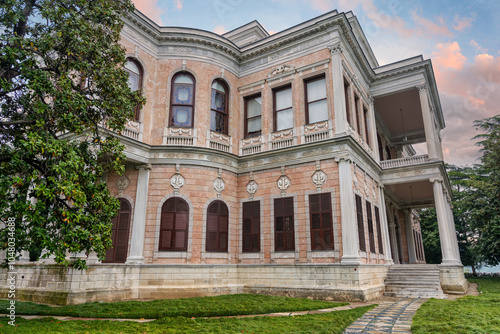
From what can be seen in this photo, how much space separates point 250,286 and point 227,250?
192 centimetres

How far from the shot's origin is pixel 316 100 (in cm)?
1678

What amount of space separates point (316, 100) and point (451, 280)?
11.0 metres

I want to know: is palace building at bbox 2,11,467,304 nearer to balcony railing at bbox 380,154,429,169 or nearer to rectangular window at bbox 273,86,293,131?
rectangular window at bbox 273,86,293,131

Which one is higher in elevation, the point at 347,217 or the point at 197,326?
the point at 347,217

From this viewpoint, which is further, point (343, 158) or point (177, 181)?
point (177, 181)

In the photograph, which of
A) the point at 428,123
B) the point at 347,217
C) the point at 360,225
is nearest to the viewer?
the point at 347,217

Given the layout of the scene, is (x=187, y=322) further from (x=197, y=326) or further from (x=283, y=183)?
(x=283, y=183)

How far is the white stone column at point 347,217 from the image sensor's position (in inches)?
544

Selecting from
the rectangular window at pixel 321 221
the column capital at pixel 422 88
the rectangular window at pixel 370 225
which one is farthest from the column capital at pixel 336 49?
the rectangular window at pixel 370 225

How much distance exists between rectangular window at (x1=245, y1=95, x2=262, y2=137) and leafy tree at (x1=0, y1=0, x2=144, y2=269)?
9264 millimetres

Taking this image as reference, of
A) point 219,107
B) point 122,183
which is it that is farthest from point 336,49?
point 122,183

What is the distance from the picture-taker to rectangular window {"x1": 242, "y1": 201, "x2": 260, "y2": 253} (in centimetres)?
1633

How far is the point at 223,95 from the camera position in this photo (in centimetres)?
1845

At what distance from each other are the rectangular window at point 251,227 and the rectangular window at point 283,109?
409 centimetres
